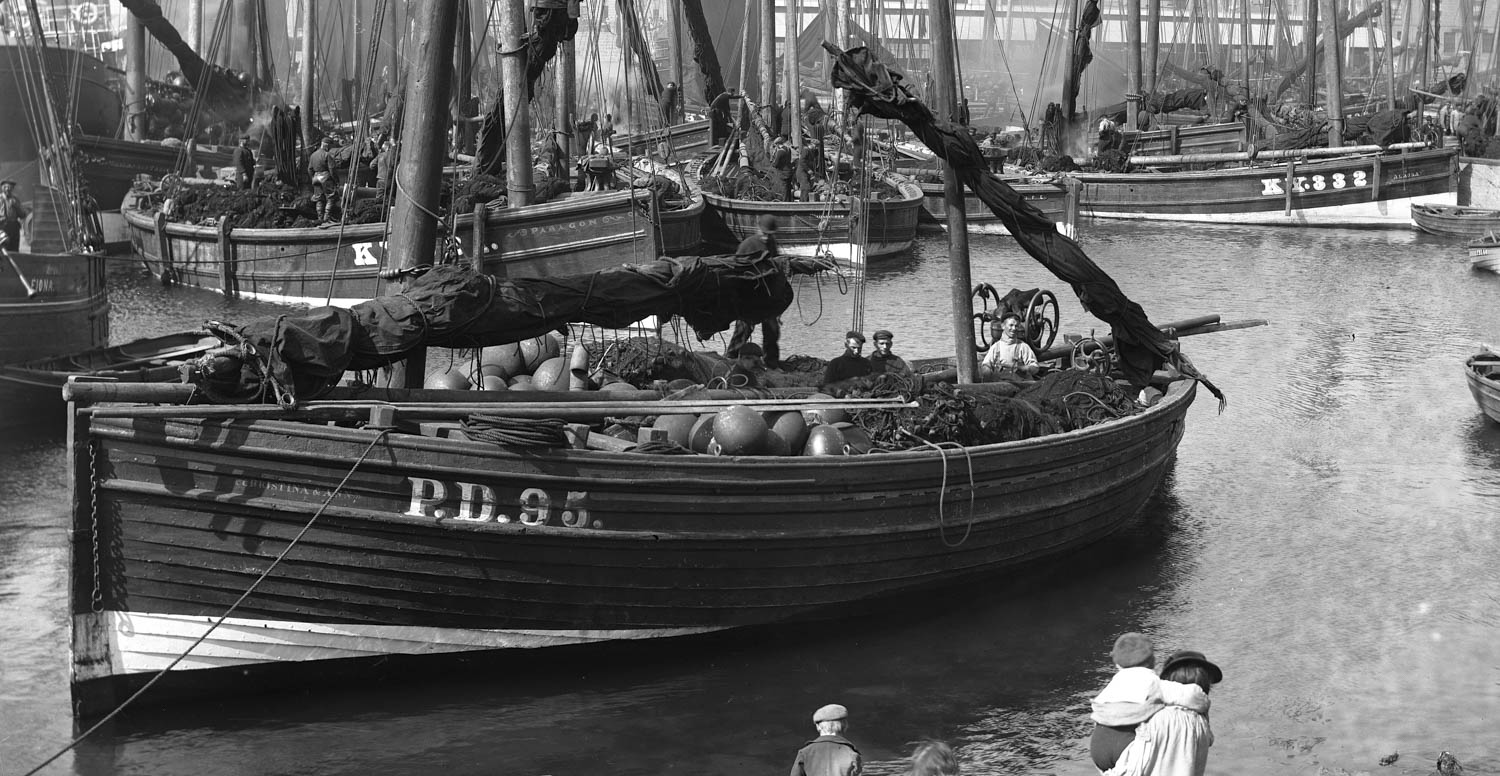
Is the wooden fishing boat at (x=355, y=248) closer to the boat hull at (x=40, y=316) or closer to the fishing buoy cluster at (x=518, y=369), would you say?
the boat hull at (x=40, y=316)

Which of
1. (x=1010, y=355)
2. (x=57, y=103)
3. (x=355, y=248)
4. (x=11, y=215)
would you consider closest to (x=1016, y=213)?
(x=1010, y=355)

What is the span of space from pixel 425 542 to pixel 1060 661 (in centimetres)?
555

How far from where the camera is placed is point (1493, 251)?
114 feet

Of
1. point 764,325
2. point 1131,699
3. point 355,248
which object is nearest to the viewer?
point 1131,699

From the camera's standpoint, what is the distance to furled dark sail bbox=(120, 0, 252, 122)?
42875 mm

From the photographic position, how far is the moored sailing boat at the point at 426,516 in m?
10.5

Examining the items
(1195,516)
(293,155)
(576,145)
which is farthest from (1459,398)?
(576,145)

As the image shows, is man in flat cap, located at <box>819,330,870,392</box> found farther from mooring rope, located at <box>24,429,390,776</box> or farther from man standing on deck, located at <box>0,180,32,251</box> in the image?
man standing on deck, located at <box>0,180,32,251</box>

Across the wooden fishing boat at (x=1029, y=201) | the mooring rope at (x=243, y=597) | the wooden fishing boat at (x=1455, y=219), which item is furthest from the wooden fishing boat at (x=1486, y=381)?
the wooden fishing boat at (x=1455, y=219)

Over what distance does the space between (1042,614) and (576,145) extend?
116 feet

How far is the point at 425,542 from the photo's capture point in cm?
1084

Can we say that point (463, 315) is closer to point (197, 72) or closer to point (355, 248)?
point (355, 248)

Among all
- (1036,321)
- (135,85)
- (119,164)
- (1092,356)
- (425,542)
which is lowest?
(425,542)

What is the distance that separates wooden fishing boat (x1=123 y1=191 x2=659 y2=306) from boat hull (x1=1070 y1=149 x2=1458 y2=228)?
2136 cm
